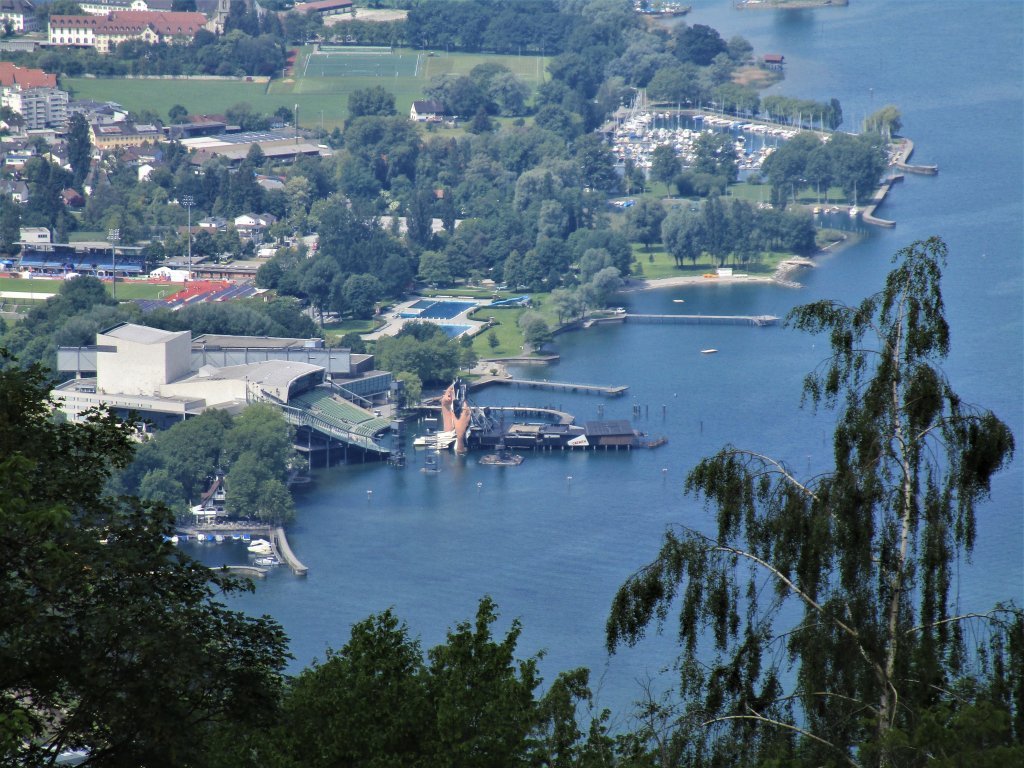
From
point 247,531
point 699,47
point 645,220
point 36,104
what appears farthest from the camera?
point 699,47

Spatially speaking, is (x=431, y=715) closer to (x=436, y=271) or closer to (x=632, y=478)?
(x=632, y=478)

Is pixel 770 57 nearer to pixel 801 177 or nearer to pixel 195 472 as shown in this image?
pixel 801 177

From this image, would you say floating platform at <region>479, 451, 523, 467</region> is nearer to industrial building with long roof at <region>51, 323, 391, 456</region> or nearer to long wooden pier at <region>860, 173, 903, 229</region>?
industrial building with long roof at <region>51, 323, 391, 456</region>

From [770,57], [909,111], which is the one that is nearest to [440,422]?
[909,111]

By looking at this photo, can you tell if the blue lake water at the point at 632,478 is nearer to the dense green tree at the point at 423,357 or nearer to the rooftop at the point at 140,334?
the dense green tree at the point at 423,357

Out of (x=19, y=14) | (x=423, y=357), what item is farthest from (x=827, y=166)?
(x=19, y=14)

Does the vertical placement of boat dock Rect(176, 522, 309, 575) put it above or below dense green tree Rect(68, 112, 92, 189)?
below

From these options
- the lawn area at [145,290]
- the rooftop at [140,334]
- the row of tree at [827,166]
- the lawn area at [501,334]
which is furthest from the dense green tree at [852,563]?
the row of tree at [827,166]

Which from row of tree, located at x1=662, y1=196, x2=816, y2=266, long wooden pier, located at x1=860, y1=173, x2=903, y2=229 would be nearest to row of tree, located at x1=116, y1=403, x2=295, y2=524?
row of tree, located at x1=662, y1=196, x2=816, y2=266
